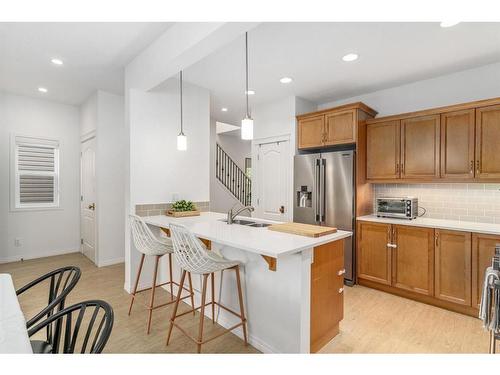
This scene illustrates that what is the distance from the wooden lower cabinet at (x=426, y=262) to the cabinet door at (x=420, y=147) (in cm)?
70

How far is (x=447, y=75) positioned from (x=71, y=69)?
4729mm

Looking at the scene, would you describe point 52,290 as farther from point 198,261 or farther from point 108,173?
point 108,173

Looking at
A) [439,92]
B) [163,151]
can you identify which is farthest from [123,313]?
[439,92]

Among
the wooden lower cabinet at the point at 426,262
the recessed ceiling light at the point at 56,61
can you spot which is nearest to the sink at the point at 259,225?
the wooden lower cabinet at the point at 426,262

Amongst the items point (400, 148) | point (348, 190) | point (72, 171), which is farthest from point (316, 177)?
point (72, 171)

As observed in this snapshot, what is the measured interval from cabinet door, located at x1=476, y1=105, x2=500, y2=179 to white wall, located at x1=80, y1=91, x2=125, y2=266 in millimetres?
4922

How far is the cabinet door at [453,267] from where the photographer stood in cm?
277

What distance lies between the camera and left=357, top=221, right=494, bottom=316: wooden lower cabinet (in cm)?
273

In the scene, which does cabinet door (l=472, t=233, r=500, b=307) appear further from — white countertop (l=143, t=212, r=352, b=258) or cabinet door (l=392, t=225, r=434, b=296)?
white countertop (l=143, t=212, r=352, b=258)

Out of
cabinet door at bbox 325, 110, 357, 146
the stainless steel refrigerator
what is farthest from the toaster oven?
cabinet door at bbox 325, 110, 357, 146

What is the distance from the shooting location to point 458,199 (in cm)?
331

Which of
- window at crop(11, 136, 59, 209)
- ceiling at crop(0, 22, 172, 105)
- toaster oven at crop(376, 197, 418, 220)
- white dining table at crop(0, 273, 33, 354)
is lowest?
white dining table at crop(0, 273, 33, 354)

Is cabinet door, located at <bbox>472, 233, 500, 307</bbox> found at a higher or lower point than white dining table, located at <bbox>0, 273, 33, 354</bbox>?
lower

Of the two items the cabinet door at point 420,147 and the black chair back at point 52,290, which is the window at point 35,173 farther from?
the cabinet door at point 420,147
